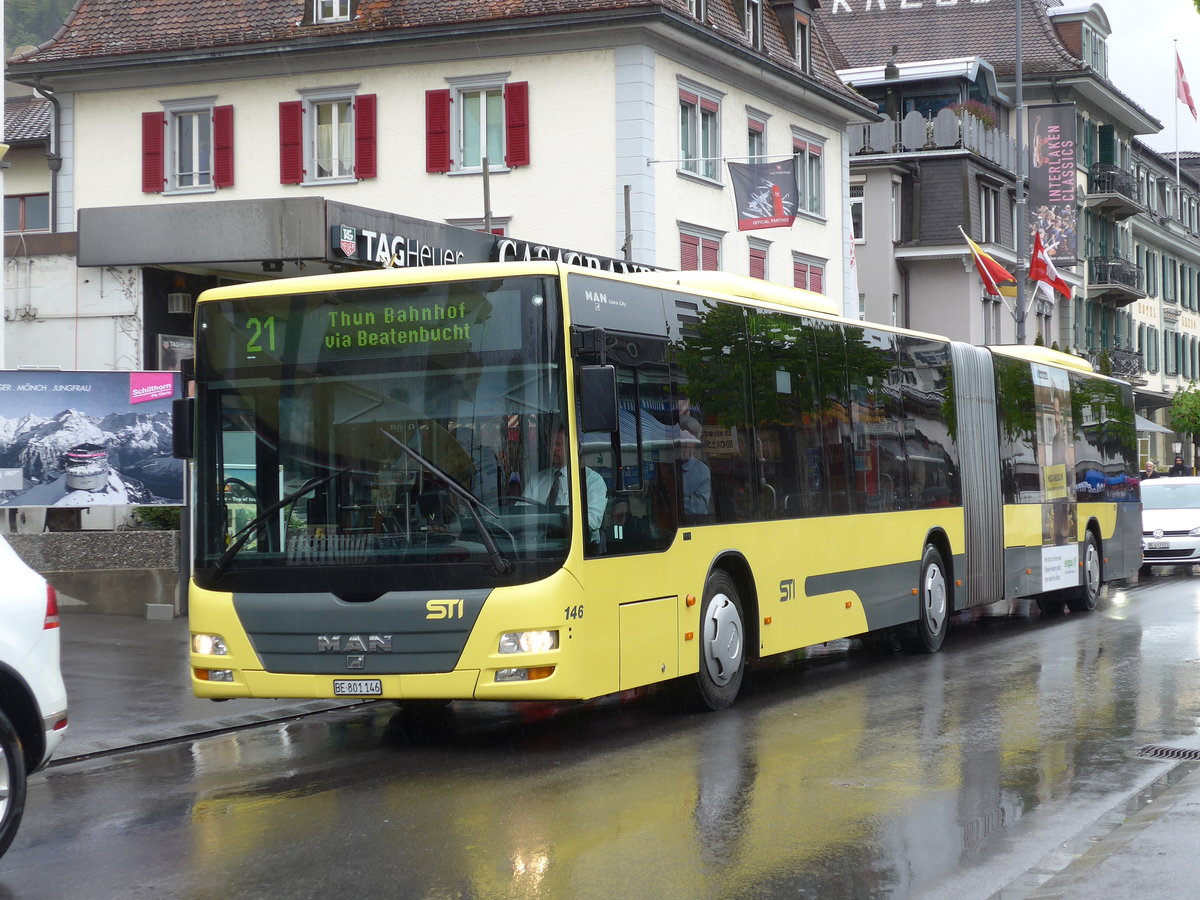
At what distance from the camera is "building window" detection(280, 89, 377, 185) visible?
34500 millimetres

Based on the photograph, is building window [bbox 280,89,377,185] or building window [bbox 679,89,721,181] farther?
building window [bbox 280,89,377,185]

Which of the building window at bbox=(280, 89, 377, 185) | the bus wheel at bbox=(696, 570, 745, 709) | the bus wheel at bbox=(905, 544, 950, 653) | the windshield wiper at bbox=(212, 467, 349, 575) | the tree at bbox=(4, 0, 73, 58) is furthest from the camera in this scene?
the tree at bbox=(4, 0, 73, 58)

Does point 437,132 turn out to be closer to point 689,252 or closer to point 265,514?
point 689,252

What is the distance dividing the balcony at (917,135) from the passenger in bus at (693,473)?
131 feet

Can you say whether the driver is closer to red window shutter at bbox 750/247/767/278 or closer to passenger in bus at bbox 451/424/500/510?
passenger in bus at bbox 451/424/500/510

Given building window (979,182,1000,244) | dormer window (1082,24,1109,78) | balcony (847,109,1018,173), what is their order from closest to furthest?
balcony (847,109,1018,173), building window (979,182,1000,244), dormer window (1082,24,1109,78)

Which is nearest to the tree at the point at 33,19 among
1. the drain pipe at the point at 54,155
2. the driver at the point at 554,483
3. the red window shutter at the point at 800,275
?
the drain pipe at the point at 54,155

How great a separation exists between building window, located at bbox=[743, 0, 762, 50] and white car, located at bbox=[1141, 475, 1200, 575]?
13.2 m

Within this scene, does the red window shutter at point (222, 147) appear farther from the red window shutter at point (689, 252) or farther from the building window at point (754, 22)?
the building window at point (754, 22)

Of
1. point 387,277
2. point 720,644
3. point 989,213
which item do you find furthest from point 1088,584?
point 989,213

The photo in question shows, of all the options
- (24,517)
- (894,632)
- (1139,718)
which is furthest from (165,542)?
(1139,718)

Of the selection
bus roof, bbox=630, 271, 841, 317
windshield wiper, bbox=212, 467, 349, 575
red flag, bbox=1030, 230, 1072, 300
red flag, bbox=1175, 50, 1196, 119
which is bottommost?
windshield wiper, bbox=212, 467, 349, 575

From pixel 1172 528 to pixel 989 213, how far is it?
26.0 meters

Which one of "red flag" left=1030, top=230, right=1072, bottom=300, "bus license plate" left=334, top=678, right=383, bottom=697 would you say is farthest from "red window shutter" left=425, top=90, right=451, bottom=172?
"bus license plate" left=334, top=678, right=383, bottom=697
